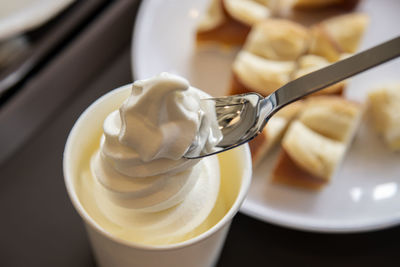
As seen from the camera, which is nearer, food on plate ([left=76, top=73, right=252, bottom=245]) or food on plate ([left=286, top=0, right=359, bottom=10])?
food on plate ([left=76, top=73, right=252, bottom=245])

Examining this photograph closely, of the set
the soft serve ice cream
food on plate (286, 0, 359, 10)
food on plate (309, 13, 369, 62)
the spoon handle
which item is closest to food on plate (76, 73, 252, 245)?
the soft serve ice cream

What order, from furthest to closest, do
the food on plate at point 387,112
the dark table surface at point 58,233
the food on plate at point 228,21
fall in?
the food on plate at point 228,21 < the food on plate at point 387,112 < the dark table surface at point 58,233

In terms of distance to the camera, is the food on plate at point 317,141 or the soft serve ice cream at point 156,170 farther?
the food on plate at point 317,141

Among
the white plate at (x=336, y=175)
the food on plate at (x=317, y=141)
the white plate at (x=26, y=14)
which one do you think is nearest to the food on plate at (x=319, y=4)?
the white plate at (x=336, y=175)

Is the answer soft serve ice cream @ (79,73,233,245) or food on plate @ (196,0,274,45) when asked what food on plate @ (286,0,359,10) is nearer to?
food on plate @ (196,0,274,45)

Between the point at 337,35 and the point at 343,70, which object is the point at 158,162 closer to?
the point at 343,70

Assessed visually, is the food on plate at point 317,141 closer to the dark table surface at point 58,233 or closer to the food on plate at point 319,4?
the dark table surface at point 58,233

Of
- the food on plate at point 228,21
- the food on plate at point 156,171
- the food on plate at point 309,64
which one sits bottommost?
the food on plate at point 309,64
